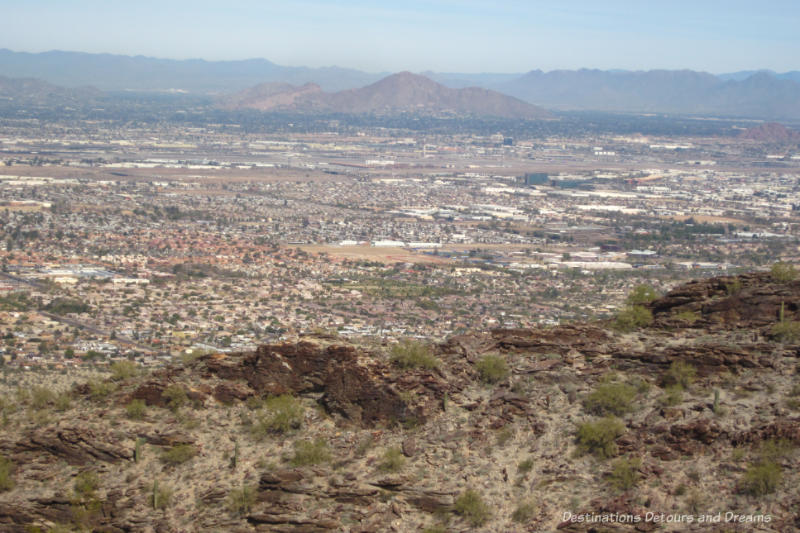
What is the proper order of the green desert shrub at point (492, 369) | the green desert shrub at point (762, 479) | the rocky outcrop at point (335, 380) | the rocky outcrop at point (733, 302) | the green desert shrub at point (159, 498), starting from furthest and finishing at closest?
the rocky outcrop at point (733, 302) → the green desert shrub at point (492, 369) → the rocky outcrop at point (335, 380) → the green desert shrub at point (159, 498) → the green desert shrub at point (762, 479)

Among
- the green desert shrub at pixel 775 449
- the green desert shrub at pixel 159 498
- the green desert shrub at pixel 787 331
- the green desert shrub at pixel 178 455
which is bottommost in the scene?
the green desert shrub at pixel 159 498

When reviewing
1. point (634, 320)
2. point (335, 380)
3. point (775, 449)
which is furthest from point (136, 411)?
point (775, 449)

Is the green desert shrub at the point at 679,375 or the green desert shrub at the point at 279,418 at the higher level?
the green desert shrub at the point at 679,375

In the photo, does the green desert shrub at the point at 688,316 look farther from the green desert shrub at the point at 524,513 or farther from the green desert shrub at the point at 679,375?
the green desert shrub at the point at 524,513

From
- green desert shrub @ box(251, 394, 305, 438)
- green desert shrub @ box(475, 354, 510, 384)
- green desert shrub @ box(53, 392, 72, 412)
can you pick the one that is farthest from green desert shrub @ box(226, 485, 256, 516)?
green desert shrub @ box(475, 354, 510, 384)

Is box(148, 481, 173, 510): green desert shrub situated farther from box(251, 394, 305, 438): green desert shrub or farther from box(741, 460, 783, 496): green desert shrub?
box(741, 460, 783, 496): green desert shrub

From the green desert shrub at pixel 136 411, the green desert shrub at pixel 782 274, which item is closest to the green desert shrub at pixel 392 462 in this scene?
the green desert shrub at pixel 136 411

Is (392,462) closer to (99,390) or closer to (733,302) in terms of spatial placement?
(99,390)
